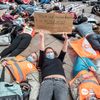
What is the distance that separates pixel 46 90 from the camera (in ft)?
17.4

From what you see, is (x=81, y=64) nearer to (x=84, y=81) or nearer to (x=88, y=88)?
(x=84, y=81)

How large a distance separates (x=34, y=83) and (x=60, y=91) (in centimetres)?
56

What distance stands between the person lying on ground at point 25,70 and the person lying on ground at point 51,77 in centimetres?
12

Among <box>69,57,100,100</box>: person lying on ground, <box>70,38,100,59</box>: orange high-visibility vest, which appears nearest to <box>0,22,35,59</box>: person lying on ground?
<box>70,38,100,59</box>: orange high-visibility vest

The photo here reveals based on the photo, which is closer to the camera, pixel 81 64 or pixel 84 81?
pixel 84 81

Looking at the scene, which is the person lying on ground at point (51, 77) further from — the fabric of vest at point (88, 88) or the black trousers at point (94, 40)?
the black trousers at point (94, 40)

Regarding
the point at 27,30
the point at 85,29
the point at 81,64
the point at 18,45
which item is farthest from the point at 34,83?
the point at 85,29

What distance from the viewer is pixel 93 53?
683cm

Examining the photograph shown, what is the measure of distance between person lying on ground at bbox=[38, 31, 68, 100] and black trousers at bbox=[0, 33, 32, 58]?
106 cm

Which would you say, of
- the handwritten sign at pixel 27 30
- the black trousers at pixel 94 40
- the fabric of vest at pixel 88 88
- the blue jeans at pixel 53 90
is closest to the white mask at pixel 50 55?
the blue jeans at pixel 53 90

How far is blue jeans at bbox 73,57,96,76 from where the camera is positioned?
627cm

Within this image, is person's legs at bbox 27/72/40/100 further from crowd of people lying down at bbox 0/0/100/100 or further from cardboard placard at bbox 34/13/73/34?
cardboard placard at bbox 34/13/73/34

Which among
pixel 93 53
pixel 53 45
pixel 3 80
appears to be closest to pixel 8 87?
pixel 3 80

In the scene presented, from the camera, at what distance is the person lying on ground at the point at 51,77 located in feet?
17.2
